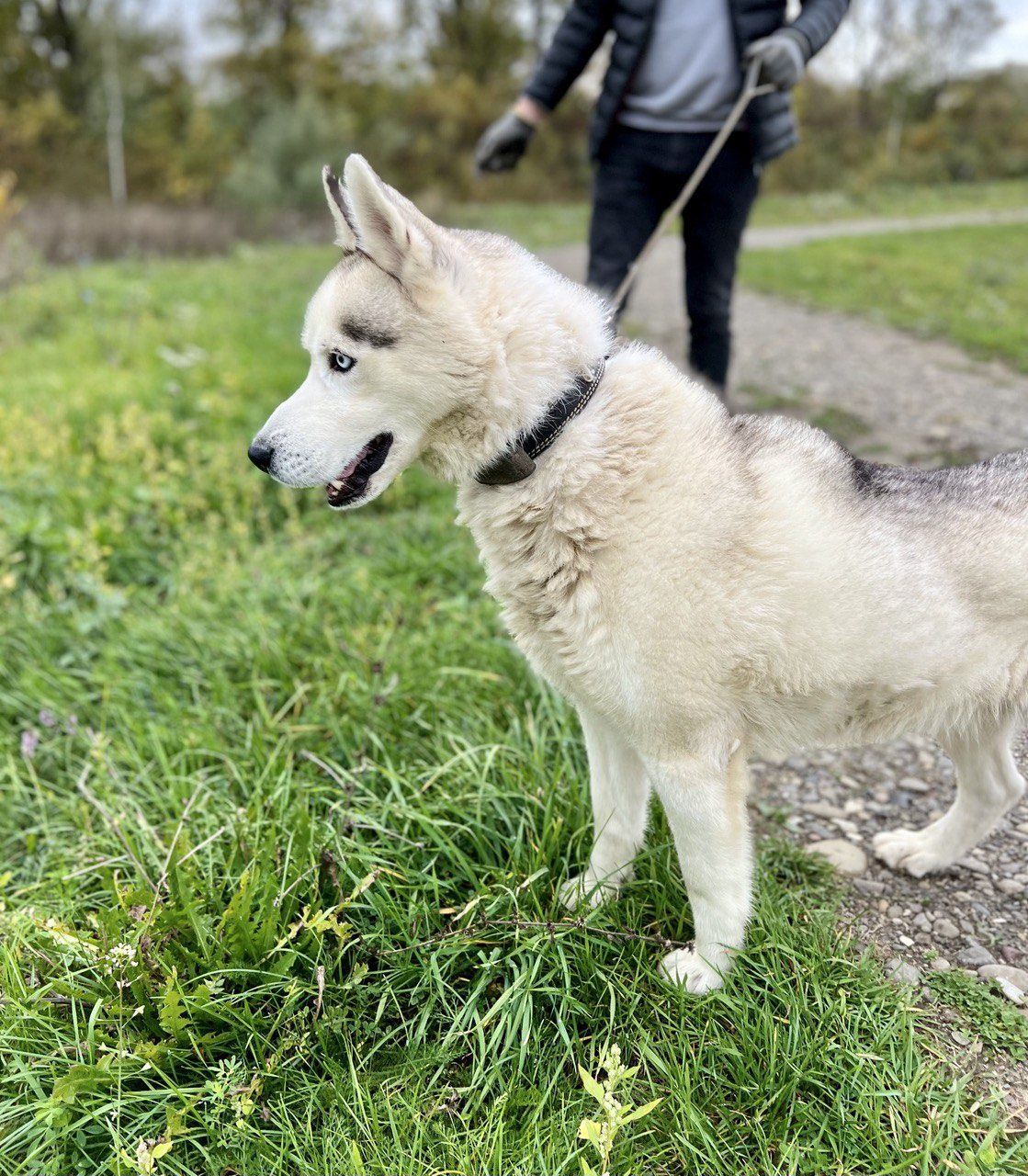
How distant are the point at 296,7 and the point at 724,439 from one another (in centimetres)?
2793

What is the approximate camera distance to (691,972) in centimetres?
212

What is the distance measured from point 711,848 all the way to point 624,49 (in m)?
3.32

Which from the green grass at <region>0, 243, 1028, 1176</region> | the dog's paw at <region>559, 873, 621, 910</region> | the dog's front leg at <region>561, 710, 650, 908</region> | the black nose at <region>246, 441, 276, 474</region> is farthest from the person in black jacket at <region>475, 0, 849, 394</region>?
the dog's paw at <region>559, 873, 621, 910</region>

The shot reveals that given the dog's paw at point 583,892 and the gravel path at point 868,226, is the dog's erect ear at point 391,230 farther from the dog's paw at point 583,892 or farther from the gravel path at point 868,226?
the gravel path at point 868,226

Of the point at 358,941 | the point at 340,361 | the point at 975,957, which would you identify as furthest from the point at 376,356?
the point at 975,957

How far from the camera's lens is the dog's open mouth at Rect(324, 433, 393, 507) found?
6.72 ft

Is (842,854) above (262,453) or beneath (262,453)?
beneath

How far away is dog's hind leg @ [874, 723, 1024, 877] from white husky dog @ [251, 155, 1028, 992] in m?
0.26

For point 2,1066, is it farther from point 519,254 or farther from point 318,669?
point 519,254

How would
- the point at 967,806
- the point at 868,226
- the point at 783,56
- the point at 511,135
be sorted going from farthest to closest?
1. the point at 868,226
2. the point at 511,135
3. the point at 783,56
4. the point at 967,806

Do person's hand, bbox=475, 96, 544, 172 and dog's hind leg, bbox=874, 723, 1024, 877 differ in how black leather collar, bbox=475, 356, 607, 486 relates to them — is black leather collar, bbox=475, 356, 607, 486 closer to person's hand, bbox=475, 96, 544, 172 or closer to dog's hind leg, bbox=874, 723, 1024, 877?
dog's hind leg, bbox=874, 723, 1024, 877

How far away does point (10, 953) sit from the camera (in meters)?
2.17

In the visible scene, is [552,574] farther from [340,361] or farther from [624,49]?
[624,49]

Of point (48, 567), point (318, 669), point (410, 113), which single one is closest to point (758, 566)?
point (318, 669)
